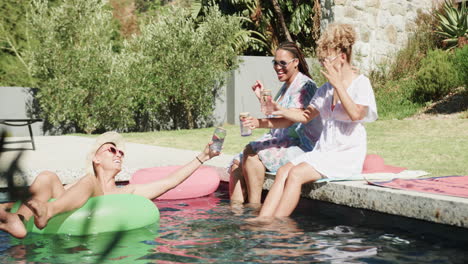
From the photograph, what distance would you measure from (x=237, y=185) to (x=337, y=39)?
1701mm

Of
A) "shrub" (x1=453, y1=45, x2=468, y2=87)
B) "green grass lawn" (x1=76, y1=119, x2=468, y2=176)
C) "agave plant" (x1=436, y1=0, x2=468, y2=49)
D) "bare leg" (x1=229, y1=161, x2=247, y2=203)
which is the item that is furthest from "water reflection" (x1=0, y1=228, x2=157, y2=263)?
"agave plant" (x1=436, y1=0, x2=468, y2=49)

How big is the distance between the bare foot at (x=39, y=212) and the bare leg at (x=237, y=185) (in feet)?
6.95

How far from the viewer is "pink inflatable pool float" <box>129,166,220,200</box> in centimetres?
620

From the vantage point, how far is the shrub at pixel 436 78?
14.6 meters

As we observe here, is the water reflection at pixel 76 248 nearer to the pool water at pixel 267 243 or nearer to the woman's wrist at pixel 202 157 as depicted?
the pool water at pixel 267 243

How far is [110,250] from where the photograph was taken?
4.16 m

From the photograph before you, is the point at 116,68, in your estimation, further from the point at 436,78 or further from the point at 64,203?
the point at 64,203

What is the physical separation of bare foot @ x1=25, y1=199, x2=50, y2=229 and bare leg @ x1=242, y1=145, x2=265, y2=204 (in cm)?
201

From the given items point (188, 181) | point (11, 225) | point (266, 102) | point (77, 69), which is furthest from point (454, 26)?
point (11, 225)

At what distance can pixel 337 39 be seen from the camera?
4.89 meters

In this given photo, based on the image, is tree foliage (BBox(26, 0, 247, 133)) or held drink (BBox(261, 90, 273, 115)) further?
tree foliage (BBox(26, 0, 247, 133))

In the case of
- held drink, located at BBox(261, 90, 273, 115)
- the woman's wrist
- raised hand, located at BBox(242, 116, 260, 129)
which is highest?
held drink, located at BBox(261, 90, 273, 115)

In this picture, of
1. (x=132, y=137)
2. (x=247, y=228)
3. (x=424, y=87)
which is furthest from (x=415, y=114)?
(x=247, y=228)

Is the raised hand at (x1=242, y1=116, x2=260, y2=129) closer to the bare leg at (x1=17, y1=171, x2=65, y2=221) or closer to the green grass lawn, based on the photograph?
the bare leg at (x1=17, y1=171, x2=65, y2=221)
